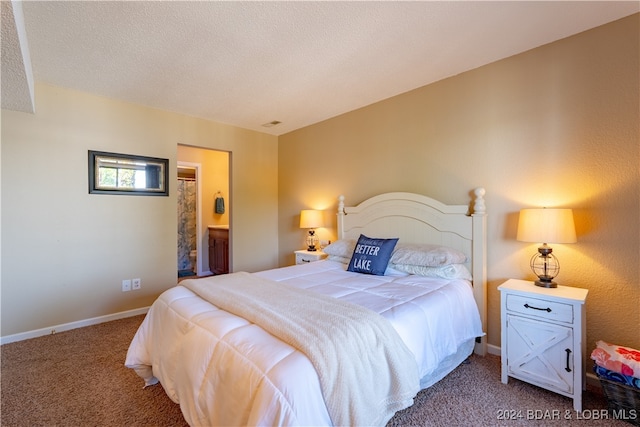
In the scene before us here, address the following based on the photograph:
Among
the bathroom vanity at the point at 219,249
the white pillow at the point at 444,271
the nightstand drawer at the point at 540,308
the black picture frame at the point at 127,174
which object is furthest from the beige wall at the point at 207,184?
the nightstand drawer at the point at 540,308

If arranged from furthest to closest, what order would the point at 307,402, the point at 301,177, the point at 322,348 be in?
the point at 301,177 → the point at 322,348 → the point at 307,402

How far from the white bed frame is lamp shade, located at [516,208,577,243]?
0.44m

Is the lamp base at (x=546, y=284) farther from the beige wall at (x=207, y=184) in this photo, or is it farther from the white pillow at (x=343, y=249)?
the beige wall at (x=207, y=184)

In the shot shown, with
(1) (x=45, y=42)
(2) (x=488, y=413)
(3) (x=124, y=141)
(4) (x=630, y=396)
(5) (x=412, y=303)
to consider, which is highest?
(1) (x=45, y=42)

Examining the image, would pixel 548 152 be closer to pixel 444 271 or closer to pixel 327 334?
pixel 444 271

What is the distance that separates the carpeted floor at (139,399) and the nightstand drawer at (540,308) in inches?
19.8

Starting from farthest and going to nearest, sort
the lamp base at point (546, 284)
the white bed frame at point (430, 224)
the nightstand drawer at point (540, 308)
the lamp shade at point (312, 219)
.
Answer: the lamp shade at point (312, 219) < the white bed frame at point (430, 224) < the lamp base at point (546, 284) < the nightstand drawer at point (540, 308)

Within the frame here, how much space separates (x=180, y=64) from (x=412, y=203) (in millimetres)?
2386

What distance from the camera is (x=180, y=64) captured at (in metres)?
A: 2.38

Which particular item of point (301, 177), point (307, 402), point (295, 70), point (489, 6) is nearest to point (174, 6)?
point (295, 70)

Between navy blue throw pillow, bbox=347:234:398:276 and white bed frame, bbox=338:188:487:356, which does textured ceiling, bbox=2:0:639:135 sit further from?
navy blue throw pillow, bbox=347:234:398:276

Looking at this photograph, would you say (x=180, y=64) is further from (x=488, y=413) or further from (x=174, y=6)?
(x=488, y=413)

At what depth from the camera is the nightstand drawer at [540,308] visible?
171 centimetres

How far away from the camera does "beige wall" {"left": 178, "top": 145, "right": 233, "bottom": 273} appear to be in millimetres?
5184
